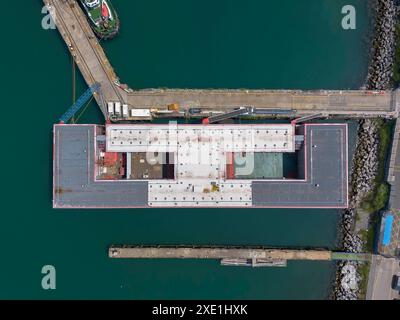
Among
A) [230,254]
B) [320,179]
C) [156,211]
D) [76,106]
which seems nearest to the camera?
[320,179]

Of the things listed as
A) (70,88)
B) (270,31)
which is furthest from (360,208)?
(70,88)

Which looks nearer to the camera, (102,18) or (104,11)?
(104,11)

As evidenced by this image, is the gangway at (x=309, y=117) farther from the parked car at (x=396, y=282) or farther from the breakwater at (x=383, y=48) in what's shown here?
the parked car at (x=396, y=282)

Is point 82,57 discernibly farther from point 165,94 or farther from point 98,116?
point 165,94

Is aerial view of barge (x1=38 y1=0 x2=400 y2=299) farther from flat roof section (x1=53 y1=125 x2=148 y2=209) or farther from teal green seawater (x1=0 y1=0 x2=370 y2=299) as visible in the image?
teal green seawater (x1=0 y1=0 x2=370 y2=299)

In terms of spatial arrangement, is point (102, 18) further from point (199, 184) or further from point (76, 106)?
point (199, 184)

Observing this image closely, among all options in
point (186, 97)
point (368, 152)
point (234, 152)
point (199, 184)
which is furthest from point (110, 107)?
point (368, 152)

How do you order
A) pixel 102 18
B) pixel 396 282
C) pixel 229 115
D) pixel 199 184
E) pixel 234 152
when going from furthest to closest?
pixel 396 282 → pixel 102 18 → pixel 234 152 → pixel 229 115 → pixel 199 184
